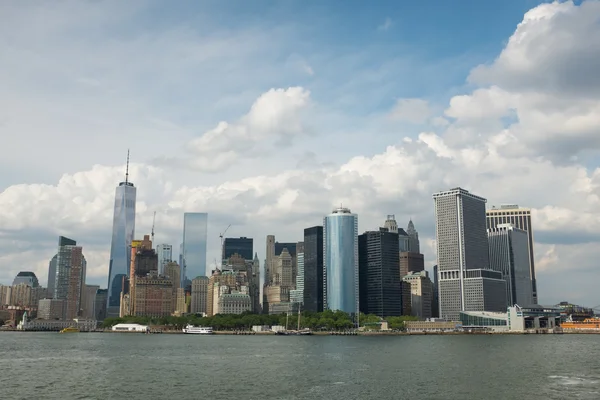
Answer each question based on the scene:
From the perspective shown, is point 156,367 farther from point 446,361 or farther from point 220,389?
point 446,361

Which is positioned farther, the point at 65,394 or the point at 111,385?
the point at 111,385

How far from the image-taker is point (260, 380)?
97.6 metres

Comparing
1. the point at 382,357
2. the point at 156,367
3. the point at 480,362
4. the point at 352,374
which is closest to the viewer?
the point at 352,374

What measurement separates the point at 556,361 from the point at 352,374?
50442mm

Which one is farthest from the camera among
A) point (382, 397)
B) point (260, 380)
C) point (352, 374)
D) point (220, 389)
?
point (352, 374)

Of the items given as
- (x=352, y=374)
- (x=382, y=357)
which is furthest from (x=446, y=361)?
(x=352, y=374)

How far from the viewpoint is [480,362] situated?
427 feet

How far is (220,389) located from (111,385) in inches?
664

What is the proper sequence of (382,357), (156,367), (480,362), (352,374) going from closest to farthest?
(352,374), (156,367), (480,362), (382,357)

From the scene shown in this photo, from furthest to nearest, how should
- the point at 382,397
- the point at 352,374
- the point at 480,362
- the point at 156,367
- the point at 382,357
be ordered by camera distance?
the point at 382,357
the point at 480,362
the point at 156,367
the point at 352,374
the point at 382,397

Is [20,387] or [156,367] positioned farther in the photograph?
[156,367]

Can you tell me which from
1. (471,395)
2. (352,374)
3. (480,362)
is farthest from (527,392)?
(480,362)

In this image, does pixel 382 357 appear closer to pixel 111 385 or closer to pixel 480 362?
pixel 480 362

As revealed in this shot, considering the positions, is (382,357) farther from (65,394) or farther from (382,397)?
(65,394)
